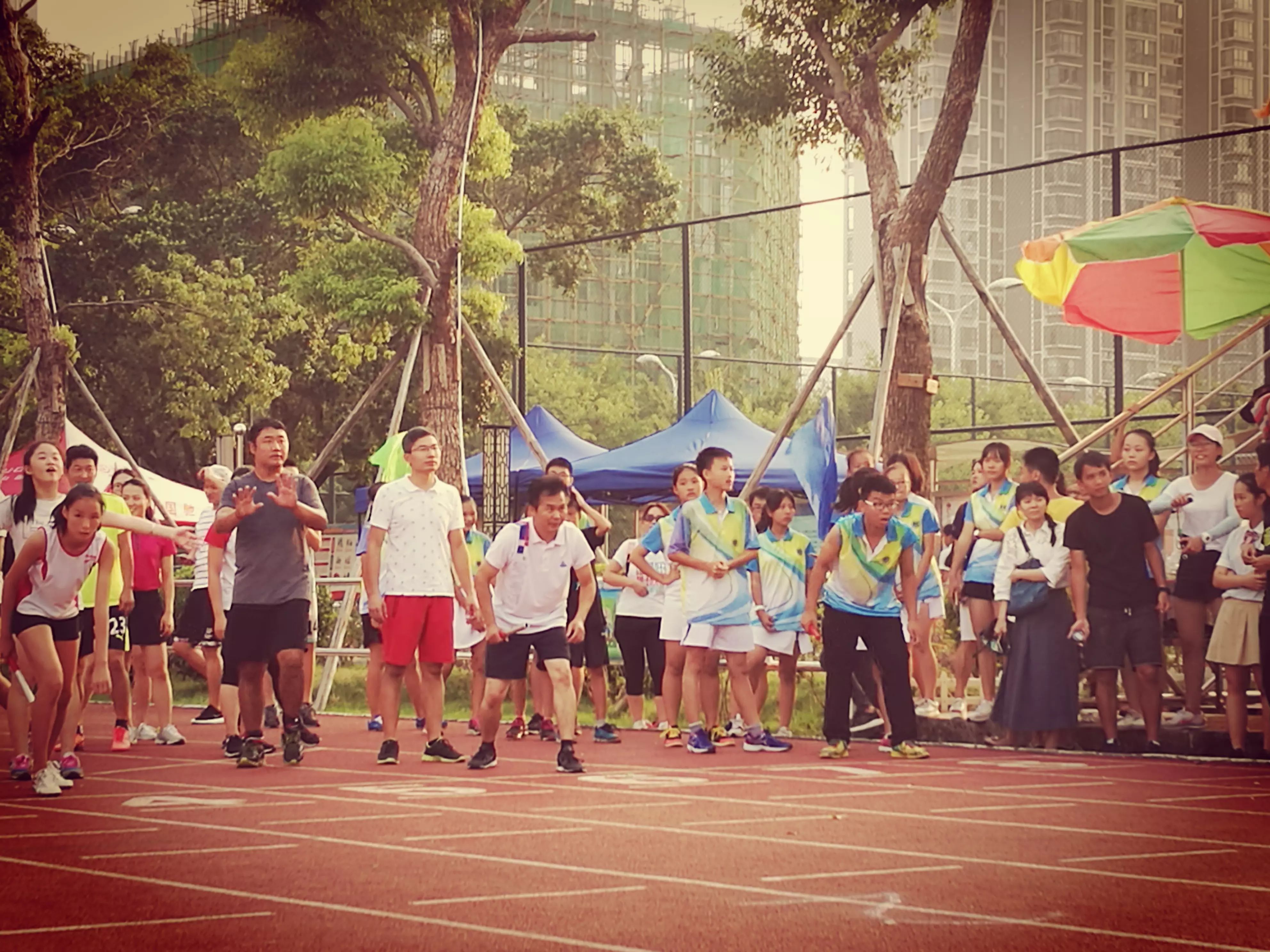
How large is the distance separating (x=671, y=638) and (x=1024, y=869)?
566 cm

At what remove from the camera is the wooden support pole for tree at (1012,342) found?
1446cm

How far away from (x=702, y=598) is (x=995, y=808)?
140 inches

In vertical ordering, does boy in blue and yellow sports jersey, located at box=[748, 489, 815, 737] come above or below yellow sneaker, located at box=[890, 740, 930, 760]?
above

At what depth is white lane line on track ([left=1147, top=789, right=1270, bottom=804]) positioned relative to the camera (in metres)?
8.62

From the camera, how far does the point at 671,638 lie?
12.1m

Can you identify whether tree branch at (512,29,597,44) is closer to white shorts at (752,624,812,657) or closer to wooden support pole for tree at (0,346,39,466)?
wooden support pole for tree at (0,346,39,466)

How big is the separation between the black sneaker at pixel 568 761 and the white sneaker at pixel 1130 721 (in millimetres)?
3144

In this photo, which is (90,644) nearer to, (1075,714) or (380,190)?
(1075,714)

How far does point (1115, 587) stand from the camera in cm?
1089

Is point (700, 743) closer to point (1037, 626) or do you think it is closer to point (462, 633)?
point (1037, 626)

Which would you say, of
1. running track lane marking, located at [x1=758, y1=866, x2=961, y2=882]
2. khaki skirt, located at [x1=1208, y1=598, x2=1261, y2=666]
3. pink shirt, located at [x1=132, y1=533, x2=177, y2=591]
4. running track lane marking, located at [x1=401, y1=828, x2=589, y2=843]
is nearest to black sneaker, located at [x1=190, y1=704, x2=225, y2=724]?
pink shirt, located at [x1=132, y1=533, x2=177, y2=591]

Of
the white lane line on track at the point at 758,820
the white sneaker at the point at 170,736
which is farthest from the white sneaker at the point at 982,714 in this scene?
the white sneaker at the point at 170,736

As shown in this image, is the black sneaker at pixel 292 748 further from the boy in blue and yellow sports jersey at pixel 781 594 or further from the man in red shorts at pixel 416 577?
the boy in blue and yellow sports jersey at pixel 781 594

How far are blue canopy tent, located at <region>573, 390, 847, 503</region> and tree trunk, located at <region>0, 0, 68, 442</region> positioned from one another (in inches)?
224
